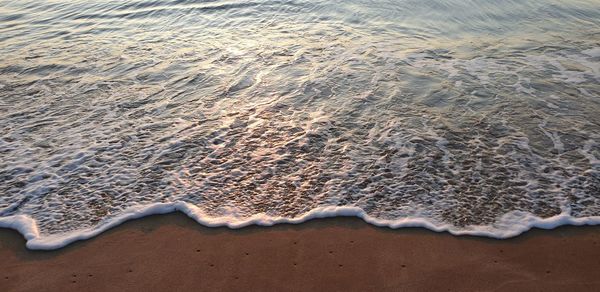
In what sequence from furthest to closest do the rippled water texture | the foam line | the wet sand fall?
the rippled water texture < the foam line < the wet sand

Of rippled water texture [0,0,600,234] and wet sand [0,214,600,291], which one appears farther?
rippled water texture [0,0,600,234]

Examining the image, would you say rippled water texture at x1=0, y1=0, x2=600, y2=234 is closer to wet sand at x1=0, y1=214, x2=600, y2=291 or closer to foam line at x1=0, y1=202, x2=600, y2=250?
foam line at x1=0, y1=202, x2=600, y2=250

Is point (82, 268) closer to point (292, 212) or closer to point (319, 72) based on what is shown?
point (292, 212)

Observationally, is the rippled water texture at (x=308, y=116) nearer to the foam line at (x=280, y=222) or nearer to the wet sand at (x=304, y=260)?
the foam line at (x=280, y=222)

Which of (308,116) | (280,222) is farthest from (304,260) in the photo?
(308,116)

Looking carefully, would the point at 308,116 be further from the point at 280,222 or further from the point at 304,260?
the point at 304,260

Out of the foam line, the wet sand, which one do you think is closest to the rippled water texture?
the foam line

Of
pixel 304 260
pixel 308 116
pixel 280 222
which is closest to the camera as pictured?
pixel 304 260

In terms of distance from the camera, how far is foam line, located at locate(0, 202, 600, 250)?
410cm

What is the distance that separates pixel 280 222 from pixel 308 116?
2156 millimetres

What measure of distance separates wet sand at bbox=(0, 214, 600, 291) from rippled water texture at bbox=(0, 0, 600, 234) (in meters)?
0.30

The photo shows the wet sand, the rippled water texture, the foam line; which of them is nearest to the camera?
the wet sand

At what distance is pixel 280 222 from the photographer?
4.27 meters

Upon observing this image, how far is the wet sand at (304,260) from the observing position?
3.61 metres
